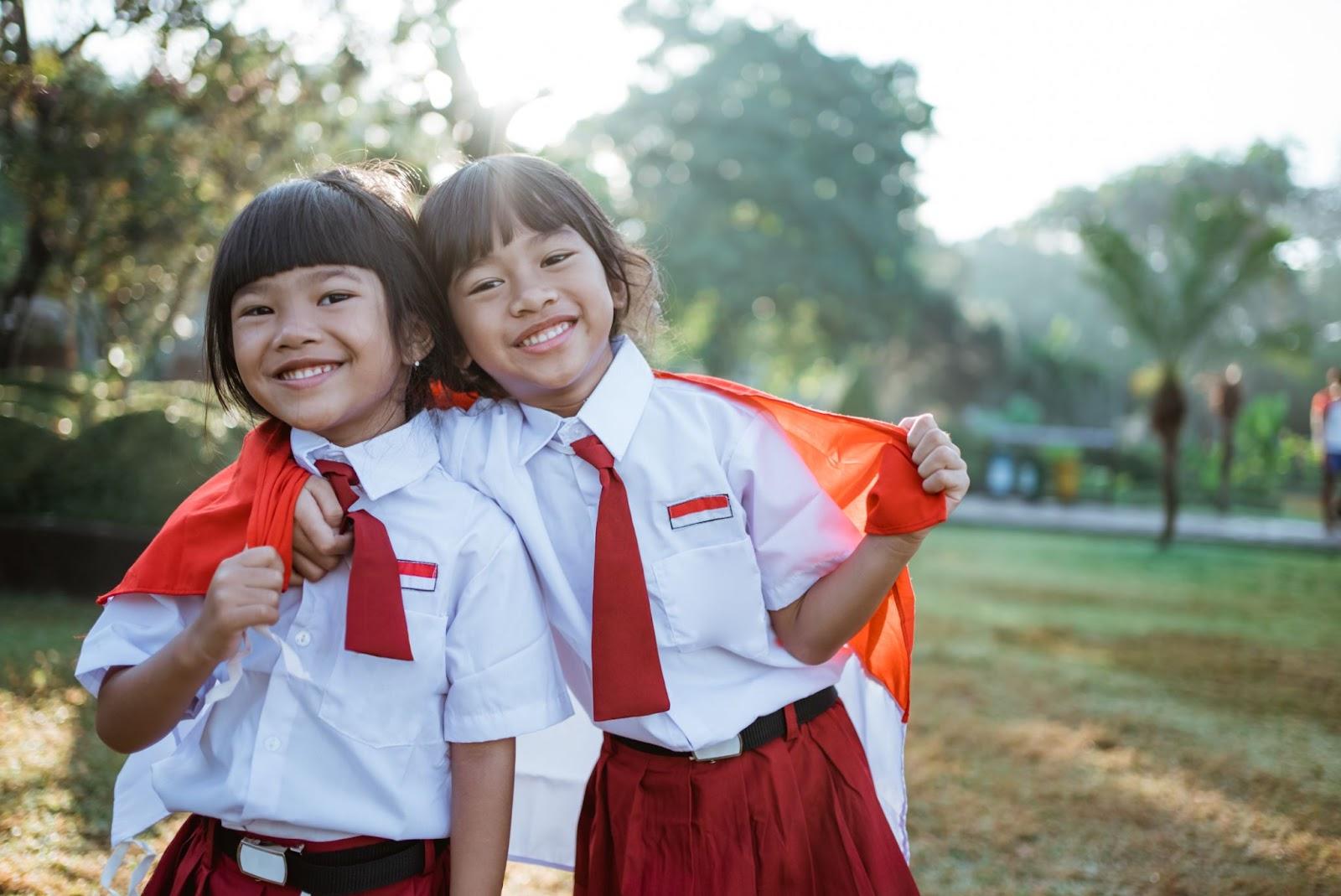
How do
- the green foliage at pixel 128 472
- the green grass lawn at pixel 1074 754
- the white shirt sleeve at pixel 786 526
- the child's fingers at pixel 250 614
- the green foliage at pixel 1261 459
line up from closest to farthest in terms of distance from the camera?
the child's fingers at pixel 250 614
the white shirt sleeve at pixel 786 526
the green grass lawn at pixel 1074 754
the green foliage at pixel 128 472
the green foliage at pixel 1261 459

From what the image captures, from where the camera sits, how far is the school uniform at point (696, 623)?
1590mm

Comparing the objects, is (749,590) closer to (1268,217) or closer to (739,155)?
(739,155)

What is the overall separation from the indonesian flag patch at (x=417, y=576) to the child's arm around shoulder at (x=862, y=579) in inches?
23.7

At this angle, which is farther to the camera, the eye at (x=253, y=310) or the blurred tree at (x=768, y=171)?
the blurred tree at (x=768, y=171)

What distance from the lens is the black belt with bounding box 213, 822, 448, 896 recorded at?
138cm

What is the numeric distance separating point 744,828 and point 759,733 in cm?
15

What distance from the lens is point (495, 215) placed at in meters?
1.60

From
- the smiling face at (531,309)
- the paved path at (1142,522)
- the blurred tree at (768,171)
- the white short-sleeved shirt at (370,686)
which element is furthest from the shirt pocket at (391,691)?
the blurred tree at (768,171)

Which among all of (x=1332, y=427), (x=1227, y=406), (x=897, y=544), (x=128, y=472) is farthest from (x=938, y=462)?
(x=1227, y=406)

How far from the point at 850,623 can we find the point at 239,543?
962 millimetres

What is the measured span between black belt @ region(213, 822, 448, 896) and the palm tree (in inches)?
456

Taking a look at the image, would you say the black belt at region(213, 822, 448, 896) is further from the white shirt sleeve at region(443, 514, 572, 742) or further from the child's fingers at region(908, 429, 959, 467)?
the child's fingers at region(908, 429, 959, 467)

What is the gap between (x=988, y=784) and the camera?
3.47m

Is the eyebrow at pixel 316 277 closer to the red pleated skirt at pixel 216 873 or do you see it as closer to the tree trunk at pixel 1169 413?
the red pleated skirt at pixel 216 873
